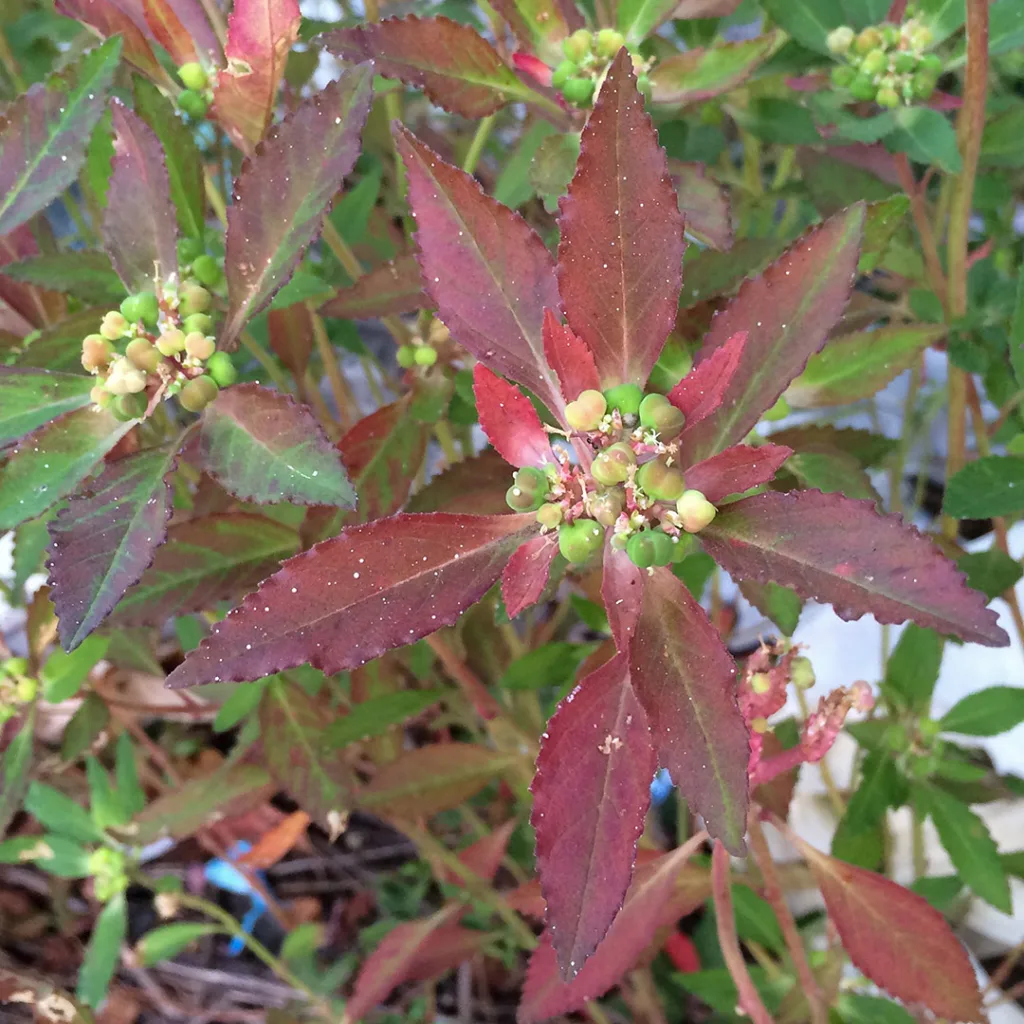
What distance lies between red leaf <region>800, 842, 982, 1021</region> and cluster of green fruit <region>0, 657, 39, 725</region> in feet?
2.57

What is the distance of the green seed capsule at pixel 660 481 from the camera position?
1.56 feet

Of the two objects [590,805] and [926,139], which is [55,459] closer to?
[590,805]

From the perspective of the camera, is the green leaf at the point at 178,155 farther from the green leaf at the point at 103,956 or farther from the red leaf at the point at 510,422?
the green leaf at the point at 103,956

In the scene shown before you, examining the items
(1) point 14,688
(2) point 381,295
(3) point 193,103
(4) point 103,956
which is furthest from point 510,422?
(4) point 103,956

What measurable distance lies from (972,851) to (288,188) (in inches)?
33.5

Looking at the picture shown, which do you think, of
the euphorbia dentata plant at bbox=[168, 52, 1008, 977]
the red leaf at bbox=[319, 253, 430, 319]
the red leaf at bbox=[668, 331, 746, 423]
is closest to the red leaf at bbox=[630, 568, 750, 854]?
the euphorbia dentata plant at bbox=[168, 52, 1008, 977]

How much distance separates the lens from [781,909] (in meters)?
0.68

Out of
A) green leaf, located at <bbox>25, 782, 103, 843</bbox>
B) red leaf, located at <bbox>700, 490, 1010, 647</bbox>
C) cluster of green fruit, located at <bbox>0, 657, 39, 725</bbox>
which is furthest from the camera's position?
green leaf, located at <bbox>25, 782, 103, 843</bbox>

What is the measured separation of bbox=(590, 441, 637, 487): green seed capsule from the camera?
0.47m

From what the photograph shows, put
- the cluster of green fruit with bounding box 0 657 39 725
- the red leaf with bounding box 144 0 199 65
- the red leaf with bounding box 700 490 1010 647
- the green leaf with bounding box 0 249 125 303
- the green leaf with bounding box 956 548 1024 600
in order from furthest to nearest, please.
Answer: the cluster of green fruit with bounding box 0 657 39 725 → the green leaf with bounding box 956 548 1024 600 → the green leaf with bounding box 0 249 125 303 → the red leaf with bounding box 144 0 199 65 → the red leaf with bounding box 700 490 1010 647

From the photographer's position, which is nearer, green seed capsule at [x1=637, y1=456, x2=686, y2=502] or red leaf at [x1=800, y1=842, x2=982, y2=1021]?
green seed capsule at [x1=637, y1=456, x2=686, y2=502]

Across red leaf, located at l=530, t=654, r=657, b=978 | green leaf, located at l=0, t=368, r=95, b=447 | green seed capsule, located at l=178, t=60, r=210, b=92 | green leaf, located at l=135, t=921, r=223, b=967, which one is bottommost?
green leaf, located at l=135, t=921, r=223, b=967

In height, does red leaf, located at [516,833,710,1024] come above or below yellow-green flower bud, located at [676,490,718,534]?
below

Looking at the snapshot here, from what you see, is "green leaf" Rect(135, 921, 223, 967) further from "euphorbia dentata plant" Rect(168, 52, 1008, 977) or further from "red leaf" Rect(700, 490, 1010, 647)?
"red leaf" Rect(700, 490, 1010, 647)
